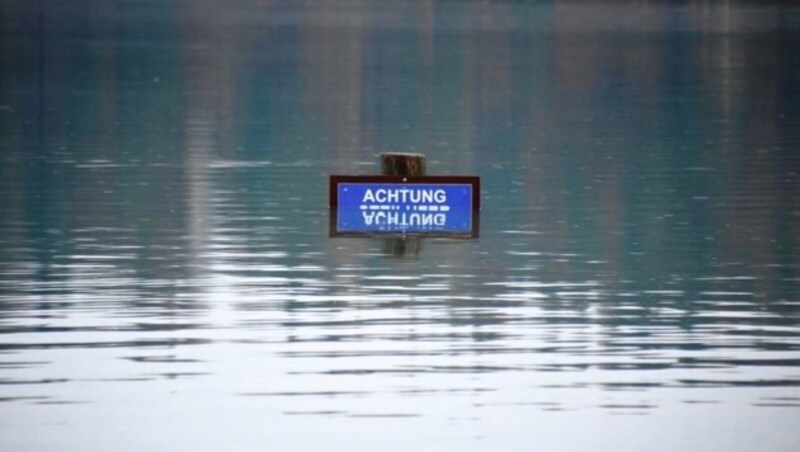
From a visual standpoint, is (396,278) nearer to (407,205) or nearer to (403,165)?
(407,205)

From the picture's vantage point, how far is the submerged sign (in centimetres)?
1689

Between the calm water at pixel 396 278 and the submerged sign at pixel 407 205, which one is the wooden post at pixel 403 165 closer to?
the submerged sign at pixel 407 205

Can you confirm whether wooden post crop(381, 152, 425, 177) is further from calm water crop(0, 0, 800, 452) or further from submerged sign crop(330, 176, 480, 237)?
calm water crop(0, 0, 800, 452)

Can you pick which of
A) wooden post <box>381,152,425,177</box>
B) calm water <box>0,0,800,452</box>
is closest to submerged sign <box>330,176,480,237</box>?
wooden post <box>381,152,425,177</box>

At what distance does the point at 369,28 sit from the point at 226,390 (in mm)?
58124

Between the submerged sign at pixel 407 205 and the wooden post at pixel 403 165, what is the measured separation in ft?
0.46

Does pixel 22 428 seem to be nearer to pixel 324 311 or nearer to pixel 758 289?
pixel 324 311

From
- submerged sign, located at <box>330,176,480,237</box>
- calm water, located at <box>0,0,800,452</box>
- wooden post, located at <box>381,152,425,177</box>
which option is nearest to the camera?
calm water, located at <box>0,0,800,452</box>

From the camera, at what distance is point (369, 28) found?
68.4 metres

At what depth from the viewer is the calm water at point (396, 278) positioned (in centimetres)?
1003

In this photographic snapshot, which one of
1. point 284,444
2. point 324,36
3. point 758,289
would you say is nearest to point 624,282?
point 758,289

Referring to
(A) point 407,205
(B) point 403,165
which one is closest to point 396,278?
(A) point 407,205

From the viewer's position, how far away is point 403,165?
17328 mm

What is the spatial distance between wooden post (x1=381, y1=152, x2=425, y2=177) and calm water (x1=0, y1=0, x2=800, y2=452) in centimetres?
63
